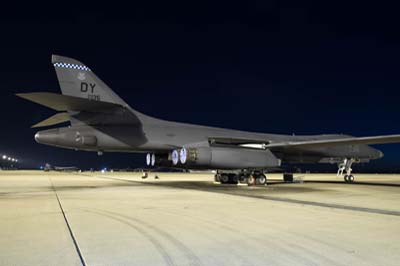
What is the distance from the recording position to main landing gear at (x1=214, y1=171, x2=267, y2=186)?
18.3 meters

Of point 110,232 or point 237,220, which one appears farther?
point 237,220

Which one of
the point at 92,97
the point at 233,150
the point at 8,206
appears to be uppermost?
the point at 92,97

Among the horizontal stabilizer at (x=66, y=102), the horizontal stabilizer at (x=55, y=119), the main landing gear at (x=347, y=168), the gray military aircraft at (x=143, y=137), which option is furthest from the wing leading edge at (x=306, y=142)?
the main landing gear at (x=347, y=168)

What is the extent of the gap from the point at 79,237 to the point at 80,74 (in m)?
12.0

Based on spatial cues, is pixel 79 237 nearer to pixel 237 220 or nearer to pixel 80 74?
pixel 237 220

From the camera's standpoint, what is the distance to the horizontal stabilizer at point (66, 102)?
499 inches

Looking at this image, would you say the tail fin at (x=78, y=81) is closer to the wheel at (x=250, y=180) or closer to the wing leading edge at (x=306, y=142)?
the wing leading edge at (x=306, y=142)

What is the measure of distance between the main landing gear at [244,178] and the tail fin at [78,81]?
7.36m

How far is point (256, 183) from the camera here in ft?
61.0

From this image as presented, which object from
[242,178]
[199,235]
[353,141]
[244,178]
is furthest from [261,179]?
[199,235]

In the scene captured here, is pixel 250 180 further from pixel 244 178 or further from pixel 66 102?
pixel 66 102

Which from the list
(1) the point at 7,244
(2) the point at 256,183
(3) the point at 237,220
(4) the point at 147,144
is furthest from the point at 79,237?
(2) the point at 256,183

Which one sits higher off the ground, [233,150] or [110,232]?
[233,150]

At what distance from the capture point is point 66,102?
14.0 meters
